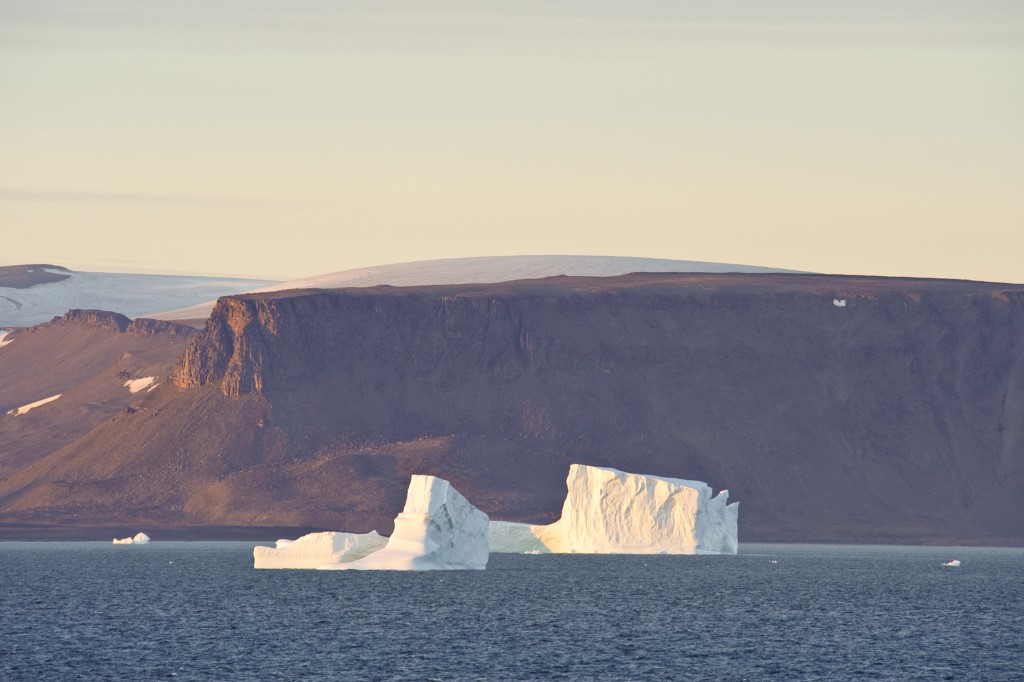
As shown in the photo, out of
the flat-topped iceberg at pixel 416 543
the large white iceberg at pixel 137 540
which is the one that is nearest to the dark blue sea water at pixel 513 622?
the flat-topped iceberg at pixel 416 543

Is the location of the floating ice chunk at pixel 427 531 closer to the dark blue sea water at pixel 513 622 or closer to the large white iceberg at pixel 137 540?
the dark blue sea water at pixel 513 622

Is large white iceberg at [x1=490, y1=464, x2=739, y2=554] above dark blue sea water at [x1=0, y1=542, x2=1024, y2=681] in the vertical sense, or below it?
above

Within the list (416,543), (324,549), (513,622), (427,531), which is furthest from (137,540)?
(513,622)

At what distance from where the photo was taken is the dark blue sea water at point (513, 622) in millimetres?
68500

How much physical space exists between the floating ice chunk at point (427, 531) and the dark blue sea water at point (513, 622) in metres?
1.75

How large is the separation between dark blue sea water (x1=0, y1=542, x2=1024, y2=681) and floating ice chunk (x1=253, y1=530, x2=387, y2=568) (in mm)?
1674

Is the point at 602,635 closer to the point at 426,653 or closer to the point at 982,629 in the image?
the point at 426,653

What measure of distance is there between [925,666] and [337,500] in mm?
116987

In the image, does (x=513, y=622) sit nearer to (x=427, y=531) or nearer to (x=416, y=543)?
(x=427, y=531)

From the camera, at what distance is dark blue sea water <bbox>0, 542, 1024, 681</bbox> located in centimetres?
6850

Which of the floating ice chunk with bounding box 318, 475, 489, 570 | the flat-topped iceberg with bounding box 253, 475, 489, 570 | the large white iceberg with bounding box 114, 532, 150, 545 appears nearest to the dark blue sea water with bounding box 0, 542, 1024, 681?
the flat-topped iceberg with bounding box 253, 475, 489, 570

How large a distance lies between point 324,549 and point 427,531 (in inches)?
321

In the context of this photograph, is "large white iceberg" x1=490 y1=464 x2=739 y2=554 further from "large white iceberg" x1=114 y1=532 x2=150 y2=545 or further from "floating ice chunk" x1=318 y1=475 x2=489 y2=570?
"large white iceberg" x1=114 y1=532 x2=150 y2=545

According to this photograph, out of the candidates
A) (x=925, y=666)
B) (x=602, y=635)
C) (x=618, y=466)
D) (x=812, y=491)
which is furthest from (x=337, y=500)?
(x=925, y=666)
